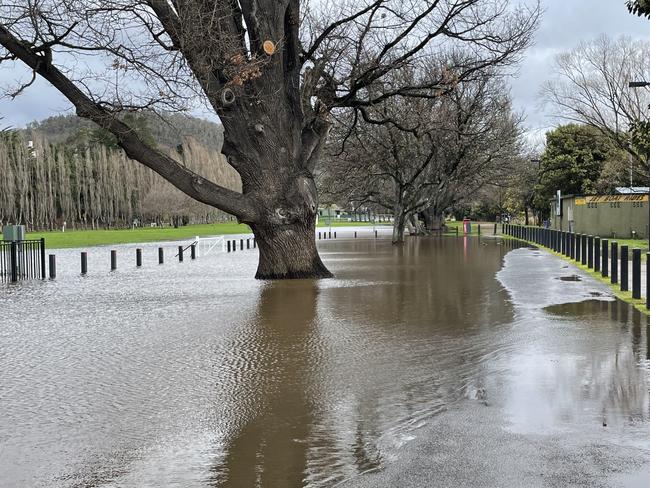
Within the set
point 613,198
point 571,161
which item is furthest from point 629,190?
point 571,161

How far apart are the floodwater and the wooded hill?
6037cm

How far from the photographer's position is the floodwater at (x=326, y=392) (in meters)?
4.89

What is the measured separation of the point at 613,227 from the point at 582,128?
24394 millimetres

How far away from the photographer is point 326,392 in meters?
7.05

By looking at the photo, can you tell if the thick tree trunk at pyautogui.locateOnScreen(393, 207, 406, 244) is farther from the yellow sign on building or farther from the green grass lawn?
the green grass lawn

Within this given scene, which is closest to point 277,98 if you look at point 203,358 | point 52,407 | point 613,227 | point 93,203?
point 203,358

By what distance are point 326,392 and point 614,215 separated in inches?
1727

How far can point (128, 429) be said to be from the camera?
19.2 feet

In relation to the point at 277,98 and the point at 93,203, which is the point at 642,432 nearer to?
the point at 277,98

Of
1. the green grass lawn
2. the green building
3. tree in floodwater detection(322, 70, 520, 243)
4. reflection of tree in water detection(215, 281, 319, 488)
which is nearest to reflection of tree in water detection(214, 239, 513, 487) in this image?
reflection of tree in water detection(215, 281, 319, 488)

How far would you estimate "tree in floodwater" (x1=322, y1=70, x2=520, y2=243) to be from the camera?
37.9 metres

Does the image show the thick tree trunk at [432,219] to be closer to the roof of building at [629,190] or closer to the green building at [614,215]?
the green building at [614,215]

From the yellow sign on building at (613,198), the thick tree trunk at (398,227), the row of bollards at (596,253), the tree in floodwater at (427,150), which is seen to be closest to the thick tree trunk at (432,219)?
the tree in floodwater at (427,150)

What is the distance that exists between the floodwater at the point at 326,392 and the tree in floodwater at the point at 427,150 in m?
23.2
